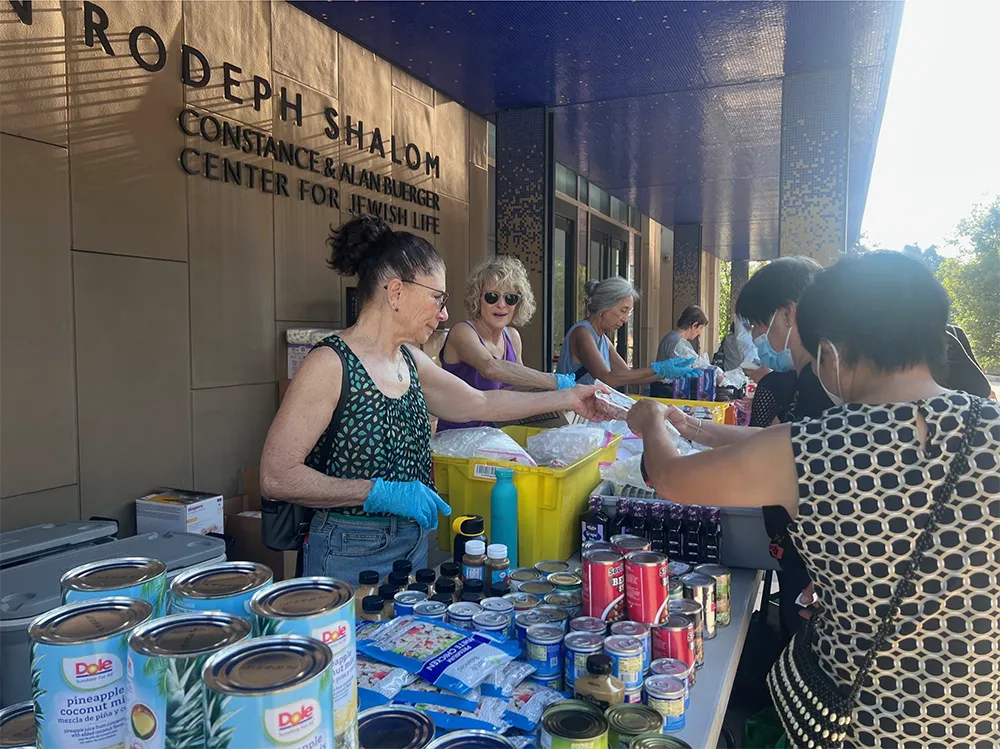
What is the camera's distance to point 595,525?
7.04ft

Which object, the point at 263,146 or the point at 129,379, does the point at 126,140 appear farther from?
the point at 129,379

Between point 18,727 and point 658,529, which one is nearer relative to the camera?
point 18,727

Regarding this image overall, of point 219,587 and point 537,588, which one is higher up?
point 219,587

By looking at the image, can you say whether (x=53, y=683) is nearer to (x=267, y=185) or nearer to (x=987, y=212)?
(x=267, y=185)

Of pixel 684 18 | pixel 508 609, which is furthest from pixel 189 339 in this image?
pixel 684 18

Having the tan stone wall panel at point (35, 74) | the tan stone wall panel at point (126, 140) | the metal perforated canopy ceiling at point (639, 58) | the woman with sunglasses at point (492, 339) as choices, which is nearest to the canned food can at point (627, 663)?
the woman with sunglasses at point (492, 339)

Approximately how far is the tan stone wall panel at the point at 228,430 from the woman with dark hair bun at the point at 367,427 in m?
2.06

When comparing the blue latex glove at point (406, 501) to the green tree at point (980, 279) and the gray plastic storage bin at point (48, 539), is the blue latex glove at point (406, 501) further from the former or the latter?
the green tree at point (980, 279)

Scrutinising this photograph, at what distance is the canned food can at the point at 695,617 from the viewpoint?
149 centimetres

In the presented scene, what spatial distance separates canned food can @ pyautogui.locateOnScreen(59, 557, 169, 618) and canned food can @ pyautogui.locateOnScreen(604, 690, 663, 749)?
714 mm

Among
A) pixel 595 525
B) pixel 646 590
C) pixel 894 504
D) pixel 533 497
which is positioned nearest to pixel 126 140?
pixel 533 497

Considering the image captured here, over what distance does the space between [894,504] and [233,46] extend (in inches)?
163

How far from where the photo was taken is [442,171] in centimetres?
617

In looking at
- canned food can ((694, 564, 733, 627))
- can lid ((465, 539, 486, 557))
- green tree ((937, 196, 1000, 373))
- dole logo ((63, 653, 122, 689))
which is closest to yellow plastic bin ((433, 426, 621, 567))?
can lid ((465, 539, 486, 557))
